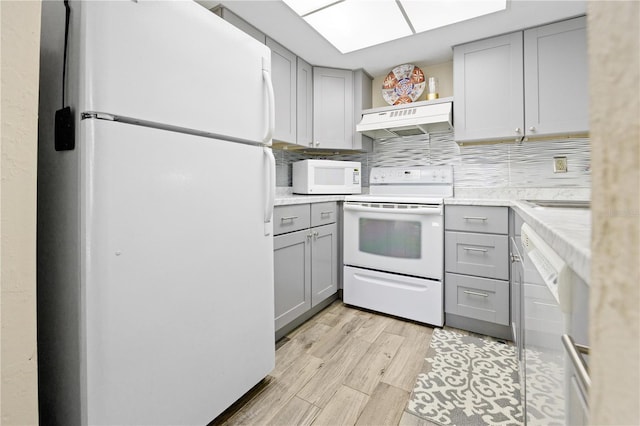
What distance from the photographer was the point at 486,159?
2.61 m

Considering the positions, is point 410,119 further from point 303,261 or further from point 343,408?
point 343,408

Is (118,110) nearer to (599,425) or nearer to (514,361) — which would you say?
(599,425)

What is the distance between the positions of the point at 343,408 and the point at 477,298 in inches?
48.9

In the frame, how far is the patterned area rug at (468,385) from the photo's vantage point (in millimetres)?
1324

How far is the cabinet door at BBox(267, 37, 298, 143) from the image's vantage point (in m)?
2.36

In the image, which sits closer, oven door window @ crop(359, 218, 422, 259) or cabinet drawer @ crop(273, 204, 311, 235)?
cabinet drawer @ crop(273, 204, 311, 235)

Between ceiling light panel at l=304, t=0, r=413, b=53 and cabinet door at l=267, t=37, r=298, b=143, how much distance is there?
38 cm

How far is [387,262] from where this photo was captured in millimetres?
2332

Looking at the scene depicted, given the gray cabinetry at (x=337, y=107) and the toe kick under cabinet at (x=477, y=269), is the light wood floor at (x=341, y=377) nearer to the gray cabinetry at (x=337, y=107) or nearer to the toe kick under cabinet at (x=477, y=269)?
the toe kick under cabinet at (x=477, y=269)

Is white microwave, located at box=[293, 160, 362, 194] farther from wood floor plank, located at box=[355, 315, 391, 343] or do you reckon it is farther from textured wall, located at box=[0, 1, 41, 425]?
textured wall, located at box=[0, 1, 41, 425]

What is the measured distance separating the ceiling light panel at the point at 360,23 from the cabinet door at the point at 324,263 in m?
1.44

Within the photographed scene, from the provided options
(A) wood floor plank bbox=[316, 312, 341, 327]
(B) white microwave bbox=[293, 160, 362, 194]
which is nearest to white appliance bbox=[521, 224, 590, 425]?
(A) wood floor plank bbox=[316, 312, 341, 327]

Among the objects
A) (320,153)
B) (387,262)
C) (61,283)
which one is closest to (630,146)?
(61,283)

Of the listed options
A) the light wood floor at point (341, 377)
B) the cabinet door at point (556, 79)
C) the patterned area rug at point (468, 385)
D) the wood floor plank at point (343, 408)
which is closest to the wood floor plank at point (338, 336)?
the light wood floor at point (341, 377)
